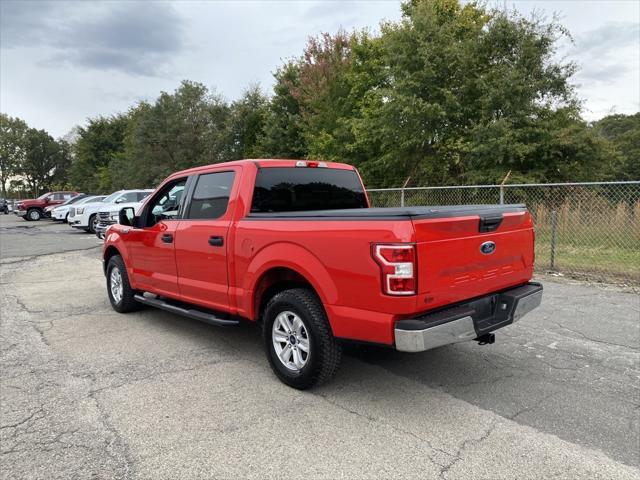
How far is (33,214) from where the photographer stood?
31.6m

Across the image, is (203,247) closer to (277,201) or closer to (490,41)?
(277,201)

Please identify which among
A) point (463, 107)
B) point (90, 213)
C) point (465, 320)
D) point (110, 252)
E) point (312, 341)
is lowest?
point (312, 341)

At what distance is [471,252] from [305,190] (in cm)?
193

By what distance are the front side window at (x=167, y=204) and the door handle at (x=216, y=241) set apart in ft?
3.07

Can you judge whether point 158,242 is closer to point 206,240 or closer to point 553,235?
point 206,240

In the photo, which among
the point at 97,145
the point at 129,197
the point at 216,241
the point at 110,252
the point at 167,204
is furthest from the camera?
the point at 97,145

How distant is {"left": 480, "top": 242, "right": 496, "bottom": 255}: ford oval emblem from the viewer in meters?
3.49

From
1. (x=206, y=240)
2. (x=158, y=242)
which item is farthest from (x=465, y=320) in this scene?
(x=158, y=242)

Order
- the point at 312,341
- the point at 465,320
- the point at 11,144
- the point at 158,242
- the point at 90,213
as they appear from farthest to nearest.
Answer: the point at 11,144
the point at 90,213
the point at 158,242
the point at 312,341
the point at 465,320

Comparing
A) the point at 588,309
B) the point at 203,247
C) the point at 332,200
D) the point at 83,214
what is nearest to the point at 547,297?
the point at 588,309

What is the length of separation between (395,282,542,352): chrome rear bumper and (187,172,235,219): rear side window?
2254mm

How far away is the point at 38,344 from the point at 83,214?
54.2ft

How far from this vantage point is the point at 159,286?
5402 mm

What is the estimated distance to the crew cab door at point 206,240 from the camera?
14.3 feet
